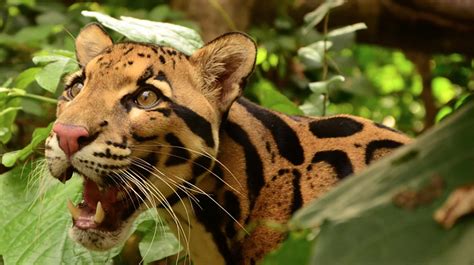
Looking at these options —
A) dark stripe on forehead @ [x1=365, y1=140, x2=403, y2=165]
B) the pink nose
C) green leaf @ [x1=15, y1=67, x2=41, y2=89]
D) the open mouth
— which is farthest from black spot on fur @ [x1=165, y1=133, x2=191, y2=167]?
green leaf @ [x1=15, y1=67, x2=41, y2=89]

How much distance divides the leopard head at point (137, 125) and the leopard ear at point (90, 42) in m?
0.14

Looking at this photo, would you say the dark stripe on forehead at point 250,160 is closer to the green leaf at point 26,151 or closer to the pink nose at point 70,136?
the pink nose at point 70,136

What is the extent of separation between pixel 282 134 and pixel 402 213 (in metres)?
1.38

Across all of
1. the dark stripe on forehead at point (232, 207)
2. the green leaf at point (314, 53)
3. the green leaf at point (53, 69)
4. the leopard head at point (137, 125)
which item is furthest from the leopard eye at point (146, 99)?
the green leaf at point (314, 53)

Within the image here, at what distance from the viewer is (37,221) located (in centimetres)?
228

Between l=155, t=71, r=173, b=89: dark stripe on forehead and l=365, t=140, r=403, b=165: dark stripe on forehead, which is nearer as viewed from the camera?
l=155, t=71, r=173, b=89: dark stripe on forehead

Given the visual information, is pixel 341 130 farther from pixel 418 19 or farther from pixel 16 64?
pixel 418 19

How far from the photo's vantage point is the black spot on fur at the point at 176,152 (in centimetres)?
190

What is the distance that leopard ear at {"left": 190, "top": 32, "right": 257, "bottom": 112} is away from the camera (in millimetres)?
2021

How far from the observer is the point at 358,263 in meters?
0.72

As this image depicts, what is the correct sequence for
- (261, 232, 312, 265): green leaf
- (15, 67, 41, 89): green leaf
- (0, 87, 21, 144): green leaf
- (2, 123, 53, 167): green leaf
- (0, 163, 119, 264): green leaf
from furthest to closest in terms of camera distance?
(15, 67, 41, 89): green leaf → (0, 87, 21, 144): green leaf → (2, 123, 53, 167): green leaf → (0, 163, 119, 264): green leaf → (261, 232, 312, 265): green leaf

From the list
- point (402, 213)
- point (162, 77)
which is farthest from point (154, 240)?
point (402, 213)

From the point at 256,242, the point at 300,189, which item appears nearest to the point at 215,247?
the point at 256,242

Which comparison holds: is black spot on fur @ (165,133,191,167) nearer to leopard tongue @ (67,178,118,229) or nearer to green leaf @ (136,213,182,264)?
leopard tongue @ (67,178,118,229)
